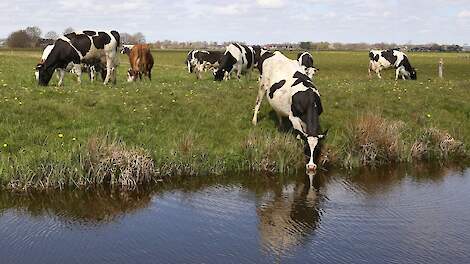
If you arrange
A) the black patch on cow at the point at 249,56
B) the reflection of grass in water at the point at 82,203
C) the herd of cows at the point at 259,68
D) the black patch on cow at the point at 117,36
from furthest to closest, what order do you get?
the black patch on cow at the point at 249,56, the black patch on cow at the point at 117,36, the herd of cows at the point at 259,68, the reflection of grass in water at the point at 82,203

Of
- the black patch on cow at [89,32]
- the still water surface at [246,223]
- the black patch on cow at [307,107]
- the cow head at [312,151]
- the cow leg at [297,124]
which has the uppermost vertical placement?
the black patch on cow at [89,32]

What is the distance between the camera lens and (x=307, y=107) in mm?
14555

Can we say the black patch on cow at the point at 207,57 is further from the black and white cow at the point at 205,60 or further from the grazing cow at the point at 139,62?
the grazing cow at the point at 139,62

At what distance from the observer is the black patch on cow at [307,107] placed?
14203 millimetres

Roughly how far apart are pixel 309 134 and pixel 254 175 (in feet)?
6.06

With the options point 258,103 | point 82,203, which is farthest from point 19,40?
point 82,203

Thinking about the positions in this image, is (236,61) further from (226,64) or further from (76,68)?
(76,68)

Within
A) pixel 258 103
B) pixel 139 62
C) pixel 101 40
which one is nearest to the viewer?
pixel 258 103

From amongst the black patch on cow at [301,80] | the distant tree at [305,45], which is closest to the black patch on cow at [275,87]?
the black patch on cow at [301,80]

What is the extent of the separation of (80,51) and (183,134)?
950 cm

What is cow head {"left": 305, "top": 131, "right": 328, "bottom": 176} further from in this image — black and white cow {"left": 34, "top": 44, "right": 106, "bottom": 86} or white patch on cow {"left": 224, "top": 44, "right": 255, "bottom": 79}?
black and white cow {"left": 34, "top": 44, "right": 106, "bottom": 86}

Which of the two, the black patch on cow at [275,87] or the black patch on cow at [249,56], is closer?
the black patch on cow at [275,87]

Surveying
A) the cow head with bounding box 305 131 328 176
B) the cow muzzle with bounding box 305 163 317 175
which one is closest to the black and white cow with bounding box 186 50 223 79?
the cow head with bounding box 305 131 328 176

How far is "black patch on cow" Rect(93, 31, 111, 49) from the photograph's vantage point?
884 inches
